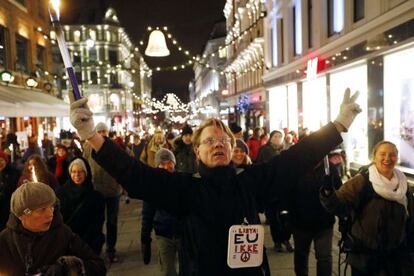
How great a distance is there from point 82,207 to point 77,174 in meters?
0.44

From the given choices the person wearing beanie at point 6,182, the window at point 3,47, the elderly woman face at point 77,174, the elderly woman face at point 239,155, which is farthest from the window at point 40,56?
the elderly woman face at point 77,174

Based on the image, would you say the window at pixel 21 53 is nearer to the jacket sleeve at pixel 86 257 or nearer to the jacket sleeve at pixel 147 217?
the jacket sleeve at pixel 147 217

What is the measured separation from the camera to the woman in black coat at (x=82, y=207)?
4.73 meters

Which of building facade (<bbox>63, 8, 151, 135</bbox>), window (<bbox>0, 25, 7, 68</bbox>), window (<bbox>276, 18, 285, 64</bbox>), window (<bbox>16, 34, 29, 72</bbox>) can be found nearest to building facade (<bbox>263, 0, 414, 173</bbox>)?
window (<bbox>276, 18, 285, 64</bbox>)

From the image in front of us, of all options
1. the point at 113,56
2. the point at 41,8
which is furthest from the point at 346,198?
the point at 113,56

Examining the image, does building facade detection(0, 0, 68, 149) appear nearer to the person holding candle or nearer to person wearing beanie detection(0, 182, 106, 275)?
person wearing beanie detection(0, 182, 106, 275)

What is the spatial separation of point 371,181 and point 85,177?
9.70 ft

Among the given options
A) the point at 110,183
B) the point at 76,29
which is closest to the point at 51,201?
the point at 110,183

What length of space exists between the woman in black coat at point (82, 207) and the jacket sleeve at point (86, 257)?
1.68m

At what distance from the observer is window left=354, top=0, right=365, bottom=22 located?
41.9ft

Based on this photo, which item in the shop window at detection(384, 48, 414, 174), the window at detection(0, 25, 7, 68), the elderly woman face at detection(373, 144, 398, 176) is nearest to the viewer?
the elderly woman face at detection(373, 144, 398, 176)

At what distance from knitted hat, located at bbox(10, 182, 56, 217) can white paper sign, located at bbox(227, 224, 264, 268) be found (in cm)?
115

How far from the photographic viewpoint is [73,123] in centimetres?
254

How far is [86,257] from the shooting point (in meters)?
2.99
